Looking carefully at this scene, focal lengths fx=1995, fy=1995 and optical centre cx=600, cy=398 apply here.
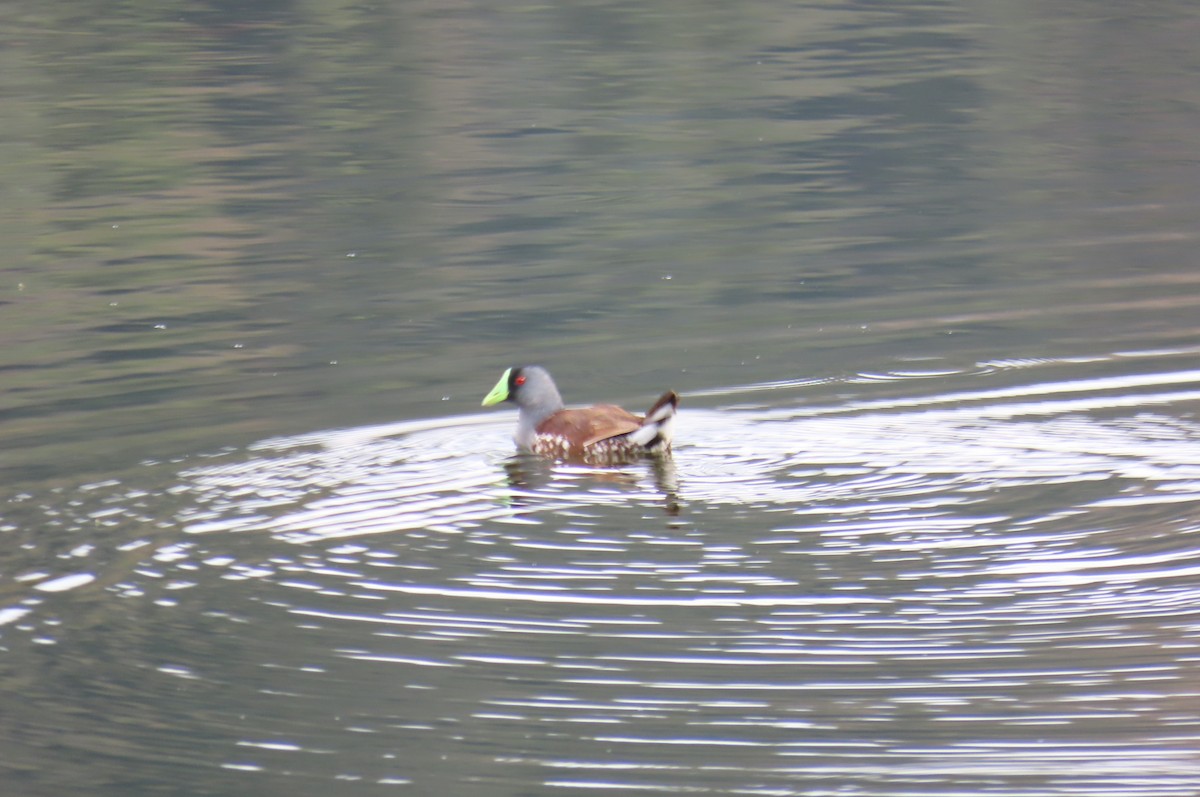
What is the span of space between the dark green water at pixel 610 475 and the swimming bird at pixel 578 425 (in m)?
0.19

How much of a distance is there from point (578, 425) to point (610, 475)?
0.45 m

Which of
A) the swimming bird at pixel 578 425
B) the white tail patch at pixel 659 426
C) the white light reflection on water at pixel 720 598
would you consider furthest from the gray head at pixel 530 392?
the white tail patch at pixel 659 426

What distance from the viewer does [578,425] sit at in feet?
34.8

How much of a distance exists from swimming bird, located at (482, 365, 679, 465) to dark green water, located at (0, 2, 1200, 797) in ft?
0.63

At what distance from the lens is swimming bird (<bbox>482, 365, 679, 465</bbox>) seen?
33.6 feet

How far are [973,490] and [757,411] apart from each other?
2.25 meters

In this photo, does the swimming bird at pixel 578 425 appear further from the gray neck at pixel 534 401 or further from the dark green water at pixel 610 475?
the dark green water at pixel 610 475

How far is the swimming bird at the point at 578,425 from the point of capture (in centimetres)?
1023

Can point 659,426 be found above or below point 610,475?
above

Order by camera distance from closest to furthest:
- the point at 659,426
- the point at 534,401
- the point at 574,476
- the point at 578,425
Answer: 1. the point at 659,426
2. the point at 574,476
3. the point at 578,425
4. the point at 534,401

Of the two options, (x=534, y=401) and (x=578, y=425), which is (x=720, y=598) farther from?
(x=534, y=401)

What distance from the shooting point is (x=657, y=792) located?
612 centimetres

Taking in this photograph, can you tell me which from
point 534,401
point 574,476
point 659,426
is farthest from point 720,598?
point 534,401

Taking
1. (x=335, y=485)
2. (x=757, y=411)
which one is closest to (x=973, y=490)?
(x=757, y=411)
